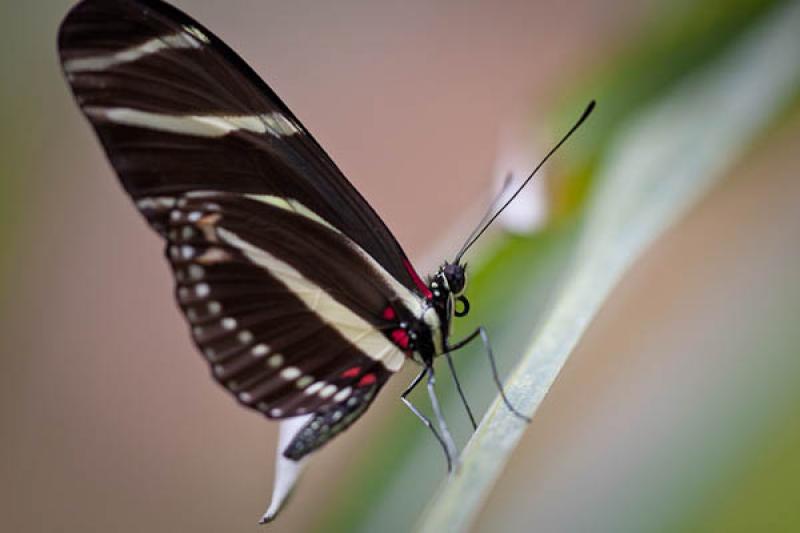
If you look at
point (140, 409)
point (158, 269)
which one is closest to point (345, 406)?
point (140, 409)

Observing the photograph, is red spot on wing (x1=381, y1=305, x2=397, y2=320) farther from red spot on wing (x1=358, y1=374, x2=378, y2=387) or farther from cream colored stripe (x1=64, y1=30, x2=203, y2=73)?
cream colored stripe (x1=64, y1=30, x2=203, y2=73)

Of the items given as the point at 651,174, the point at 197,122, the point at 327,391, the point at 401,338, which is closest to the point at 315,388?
the point at 327,391

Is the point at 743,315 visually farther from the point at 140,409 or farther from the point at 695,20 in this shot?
the point at 140,409

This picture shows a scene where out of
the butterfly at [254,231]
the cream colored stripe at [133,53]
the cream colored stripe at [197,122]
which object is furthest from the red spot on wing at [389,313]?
the cream colored stripe at [133,53]

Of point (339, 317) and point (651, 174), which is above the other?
point (651, 174)

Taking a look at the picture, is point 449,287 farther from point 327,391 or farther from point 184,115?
point 184,115
